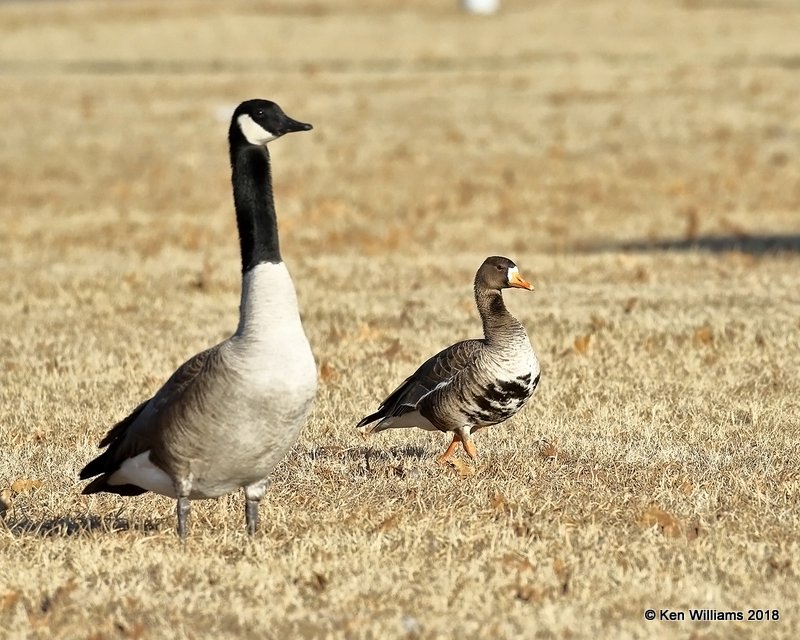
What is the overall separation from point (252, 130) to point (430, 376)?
2.45 meters

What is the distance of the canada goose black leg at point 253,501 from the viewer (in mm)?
7031

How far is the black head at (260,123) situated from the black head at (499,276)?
2612 mm

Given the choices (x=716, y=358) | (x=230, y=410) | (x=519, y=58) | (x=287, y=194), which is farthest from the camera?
(x=519, y=58)

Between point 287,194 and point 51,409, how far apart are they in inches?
541

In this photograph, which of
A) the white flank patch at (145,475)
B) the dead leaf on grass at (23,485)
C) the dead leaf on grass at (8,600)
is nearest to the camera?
the dead leaf on grass at (8,600)

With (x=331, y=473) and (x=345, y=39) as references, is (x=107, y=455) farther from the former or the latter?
(x=345, y=39)

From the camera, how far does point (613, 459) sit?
886cm

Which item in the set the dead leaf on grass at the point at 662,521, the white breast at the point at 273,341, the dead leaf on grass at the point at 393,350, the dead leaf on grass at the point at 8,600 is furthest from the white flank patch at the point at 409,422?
the dead leaf on grass at the point at 393,350

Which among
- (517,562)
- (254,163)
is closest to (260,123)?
(254,163)

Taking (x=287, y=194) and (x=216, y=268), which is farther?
(x=287, y=194)

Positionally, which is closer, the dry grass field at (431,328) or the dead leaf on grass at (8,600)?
the dead leaf on grass at (8,600)

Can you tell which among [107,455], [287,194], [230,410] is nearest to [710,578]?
[230,410]

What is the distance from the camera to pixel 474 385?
8445 mm

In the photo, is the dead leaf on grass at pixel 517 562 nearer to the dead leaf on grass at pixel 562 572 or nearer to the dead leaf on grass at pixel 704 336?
the dead leaf on grass at pixel 562 572
